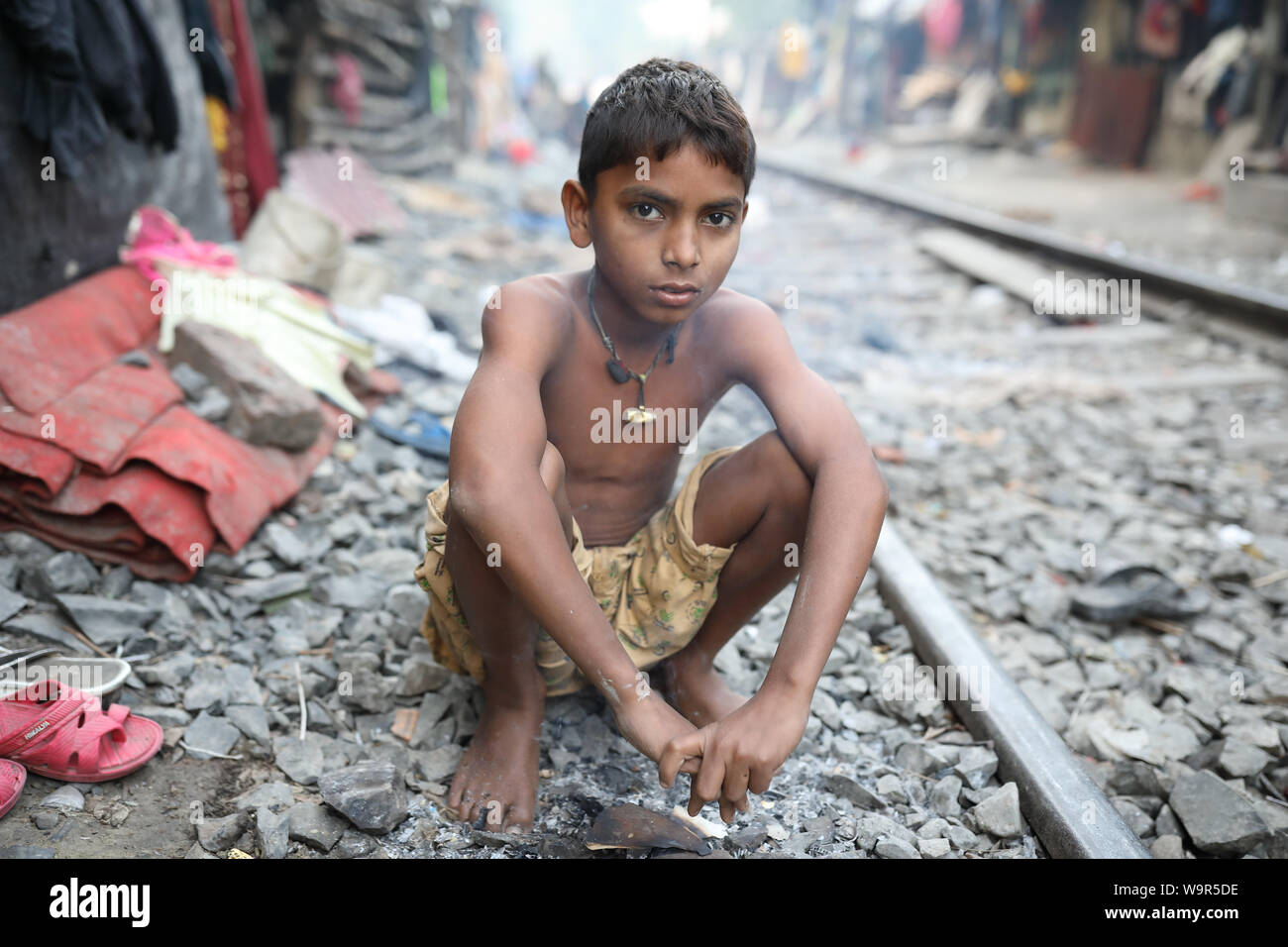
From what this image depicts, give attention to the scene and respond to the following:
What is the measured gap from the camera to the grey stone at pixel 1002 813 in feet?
6.12

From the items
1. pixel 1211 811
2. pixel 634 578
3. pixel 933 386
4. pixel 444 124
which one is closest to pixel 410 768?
pixel 634 578

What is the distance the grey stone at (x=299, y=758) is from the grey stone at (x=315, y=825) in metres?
0.12

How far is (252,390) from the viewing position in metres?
3.14

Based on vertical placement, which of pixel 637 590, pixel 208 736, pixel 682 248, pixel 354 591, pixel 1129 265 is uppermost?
pixel 1129 265

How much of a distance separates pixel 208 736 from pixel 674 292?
1412 millimetres

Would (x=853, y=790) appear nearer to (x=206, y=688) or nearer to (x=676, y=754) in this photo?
(x=676, y=754)

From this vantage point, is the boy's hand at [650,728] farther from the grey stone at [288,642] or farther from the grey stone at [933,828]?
the grey stone at [288,642]

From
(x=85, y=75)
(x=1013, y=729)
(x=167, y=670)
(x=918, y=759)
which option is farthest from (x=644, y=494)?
(x=85, y=75)

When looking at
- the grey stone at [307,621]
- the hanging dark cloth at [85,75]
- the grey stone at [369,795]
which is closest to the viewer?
the grey stone at [369,795]

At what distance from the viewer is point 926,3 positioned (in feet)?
69.2

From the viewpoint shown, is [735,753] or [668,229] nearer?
[735,753]

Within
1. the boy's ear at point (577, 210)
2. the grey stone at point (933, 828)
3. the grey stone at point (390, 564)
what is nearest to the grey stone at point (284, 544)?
the grey stone at point (390, 564)

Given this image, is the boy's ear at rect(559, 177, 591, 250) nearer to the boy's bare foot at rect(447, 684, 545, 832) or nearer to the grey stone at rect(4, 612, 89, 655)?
the boy's bare foot at rect(447, 684, 545, 832)

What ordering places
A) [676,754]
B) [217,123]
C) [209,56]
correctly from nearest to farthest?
[676,754] < [209,56] < [217,123]
